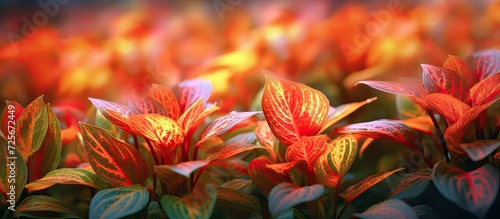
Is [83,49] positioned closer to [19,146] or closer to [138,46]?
[138,46]

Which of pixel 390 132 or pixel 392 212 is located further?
pixel 390 132

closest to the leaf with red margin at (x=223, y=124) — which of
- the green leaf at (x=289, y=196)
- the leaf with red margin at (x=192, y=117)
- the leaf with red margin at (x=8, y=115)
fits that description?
the leaf with red margin at (x=192, y=117)

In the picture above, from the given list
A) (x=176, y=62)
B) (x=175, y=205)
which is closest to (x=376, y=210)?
(x=175, y=205)

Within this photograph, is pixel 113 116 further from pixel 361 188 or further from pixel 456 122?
pixel 456 122

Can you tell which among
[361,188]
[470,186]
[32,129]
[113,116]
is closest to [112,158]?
[113,116]

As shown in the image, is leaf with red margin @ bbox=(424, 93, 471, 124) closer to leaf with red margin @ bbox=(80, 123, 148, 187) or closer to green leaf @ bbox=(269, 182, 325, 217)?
green leaf @ bbox=(269, 182, 325, 217)

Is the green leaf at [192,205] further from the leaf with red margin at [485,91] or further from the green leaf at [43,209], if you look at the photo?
the leaf with red margin at [485,91]
